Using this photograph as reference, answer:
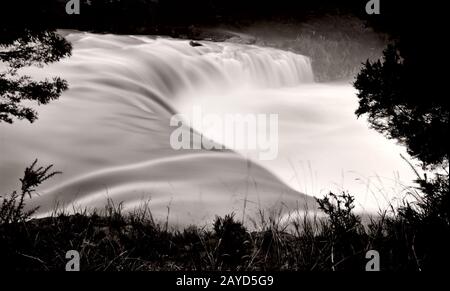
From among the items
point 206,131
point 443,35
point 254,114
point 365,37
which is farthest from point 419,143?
point 365,37

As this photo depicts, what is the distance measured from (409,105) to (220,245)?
2.04m

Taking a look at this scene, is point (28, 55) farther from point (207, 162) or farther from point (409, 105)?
point (409, 105)

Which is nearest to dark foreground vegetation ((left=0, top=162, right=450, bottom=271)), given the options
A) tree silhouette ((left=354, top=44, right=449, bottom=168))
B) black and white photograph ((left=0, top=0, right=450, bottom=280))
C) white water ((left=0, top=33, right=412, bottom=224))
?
black and white photograph ((left=0, top=0, right=450, bottom=280))

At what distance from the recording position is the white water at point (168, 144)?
413cm

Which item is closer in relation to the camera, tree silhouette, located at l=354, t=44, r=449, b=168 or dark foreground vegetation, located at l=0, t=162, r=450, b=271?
dark foreground vegetation, located at l=0, t=162, r=450, b=271

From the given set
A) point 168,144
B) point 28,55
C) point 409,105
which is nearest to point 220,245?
point 409,105

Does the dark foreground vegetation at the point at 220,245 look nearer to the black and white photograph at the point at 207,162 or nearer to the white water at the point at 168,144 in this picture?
the black and white photograph at the point at 207,162

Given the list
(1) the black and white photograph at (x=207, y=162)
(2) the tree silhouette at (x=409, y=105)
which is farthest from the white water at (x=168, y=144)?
(2) the tree silhouette at (x=409, y=105)

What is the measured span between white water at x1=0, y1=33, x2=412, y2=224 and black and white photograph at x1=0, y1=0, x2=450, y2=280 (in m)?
0.03

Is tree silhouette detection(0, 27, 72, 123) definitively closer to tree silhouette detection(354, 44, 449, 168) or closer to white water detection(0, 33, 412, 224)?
white water detection(0, 33, 412, 224)

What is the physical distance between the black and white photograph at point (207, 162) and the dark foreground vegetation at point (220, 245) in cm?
1

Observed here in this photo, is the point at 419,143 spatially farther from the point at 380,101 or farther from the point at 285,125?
the point at 285,125

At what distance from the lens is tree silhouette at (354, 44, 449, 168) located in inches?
122

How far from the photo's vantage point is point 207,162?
16.0 ft
